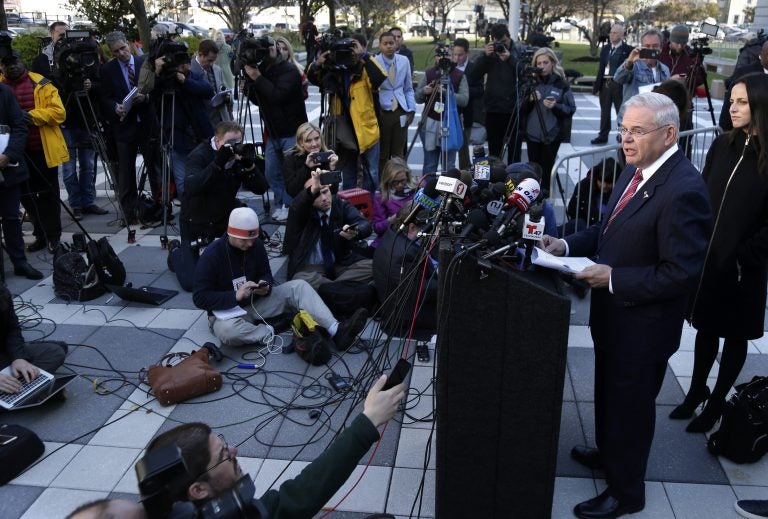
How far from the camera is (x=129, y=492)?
140 inches

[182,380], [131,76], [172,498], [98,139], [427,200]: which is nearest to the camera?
[172,498]

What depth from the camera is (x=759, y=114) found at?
3266mm

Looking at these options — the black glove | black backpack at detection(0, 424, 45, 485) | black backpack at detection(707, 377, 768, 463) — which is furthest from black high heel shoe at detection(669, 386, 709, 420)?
the black glove

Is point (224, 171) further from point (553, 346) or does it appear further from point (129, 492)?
point (553, 346)

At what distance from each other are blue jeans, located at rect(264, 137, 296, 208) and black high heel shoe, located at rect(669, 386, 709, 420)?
4812mm

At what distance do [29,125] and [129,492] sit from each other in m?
4.46

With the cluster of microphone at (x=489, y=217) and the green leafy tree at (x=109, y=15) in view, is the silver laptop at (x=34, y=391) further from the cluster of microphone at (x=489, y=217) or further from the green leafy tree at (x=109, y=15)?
the green leafy tree at (x=109, y=15)

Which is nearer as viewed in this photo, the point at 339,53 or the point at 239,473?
the point at 239,473

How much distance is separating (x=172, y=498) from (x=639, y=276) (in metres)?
1.90

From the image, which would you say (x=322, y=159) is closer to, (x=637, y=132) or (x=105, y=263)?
(x=105, y=263)

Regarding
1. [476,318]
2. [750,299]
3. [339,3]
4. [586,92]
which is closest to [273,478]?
[476,318]

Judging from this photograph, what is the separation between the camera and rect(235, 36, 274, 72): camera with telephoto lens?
7020 millimetres

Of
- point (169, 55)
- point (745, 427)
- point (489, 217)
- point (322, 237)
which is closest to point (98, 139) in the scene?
point (169, 55)

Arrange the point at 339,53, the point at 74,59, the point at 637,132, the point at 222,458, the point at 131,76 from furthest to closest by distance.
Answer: the point at 131,76
the point at 339,53
the point at 74,59
the point at 637,132
the point at 222,458
